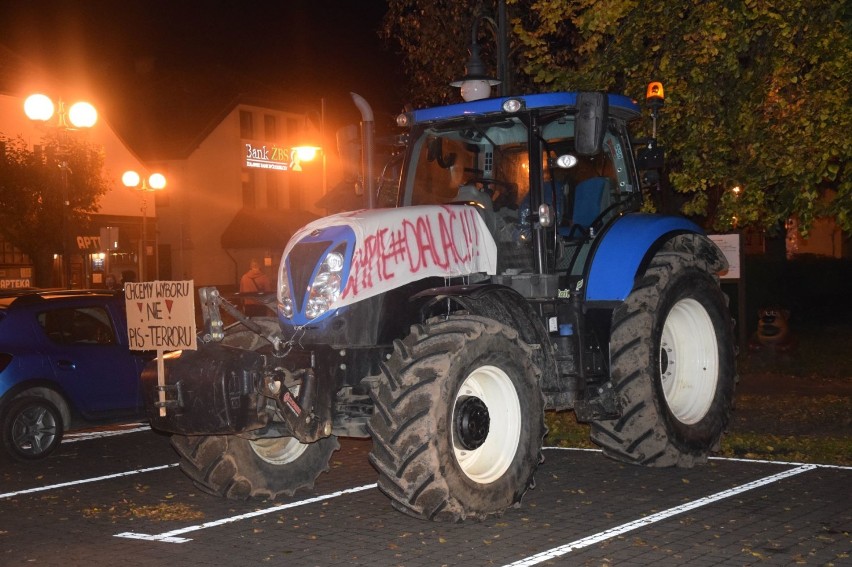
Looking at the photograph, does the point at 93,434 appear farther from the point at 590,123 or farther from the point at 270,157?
the point at 270,157

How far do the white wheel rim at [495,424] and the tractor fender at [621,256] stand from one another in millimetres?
1341

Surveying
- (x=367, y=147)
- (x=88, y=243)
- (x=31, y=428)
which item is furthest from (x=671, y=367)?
(x=88, y=243)

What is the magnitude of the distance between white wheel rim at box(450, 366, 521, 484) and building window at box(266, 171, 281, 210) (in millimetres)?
45307

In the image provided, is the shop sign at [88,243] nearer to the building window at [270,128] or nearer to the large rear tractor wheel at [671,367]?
the building window at [270,128]

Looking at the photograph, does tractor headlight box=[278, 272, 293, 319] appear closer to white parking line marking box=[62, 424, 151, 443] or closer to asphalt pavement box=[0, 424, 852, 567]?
asphalt pavement box=[0, 424, 852, 567]

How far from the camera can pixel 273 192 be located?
2084 inches

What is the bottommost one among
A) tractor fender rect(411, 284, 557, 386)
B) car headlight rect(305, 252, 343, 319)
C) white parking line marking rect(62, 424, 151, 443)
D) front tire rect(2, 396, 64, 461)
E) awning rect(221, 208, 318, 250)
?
white parking line marking rect(62, 424, 151, 443)

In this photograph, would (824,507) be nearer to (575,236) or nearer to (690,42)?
(575,236)

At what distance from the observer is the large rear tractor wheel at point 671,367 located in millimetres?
9109

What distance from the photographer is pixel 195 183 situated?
48000mm

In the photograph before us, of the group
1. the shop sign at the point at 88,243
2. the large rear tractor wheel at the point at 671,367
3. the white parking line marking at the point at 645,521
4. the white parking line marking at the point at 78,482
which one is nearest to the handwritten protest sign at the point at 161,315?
the white parking line marking at the point at 78,482

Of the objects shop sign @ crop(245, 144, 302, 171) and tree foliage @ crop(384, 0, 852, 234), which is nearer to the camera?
tree foliage @ crop(384, 0, 852, 234)

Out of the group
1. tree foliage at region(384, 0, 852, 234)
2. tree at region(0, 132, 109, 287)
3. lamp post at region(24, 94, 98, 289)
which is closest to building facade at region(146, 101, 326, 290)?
tree at region(0, 132, 109, 287)

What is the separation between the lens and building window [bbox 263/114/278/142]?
5216 centimetres
